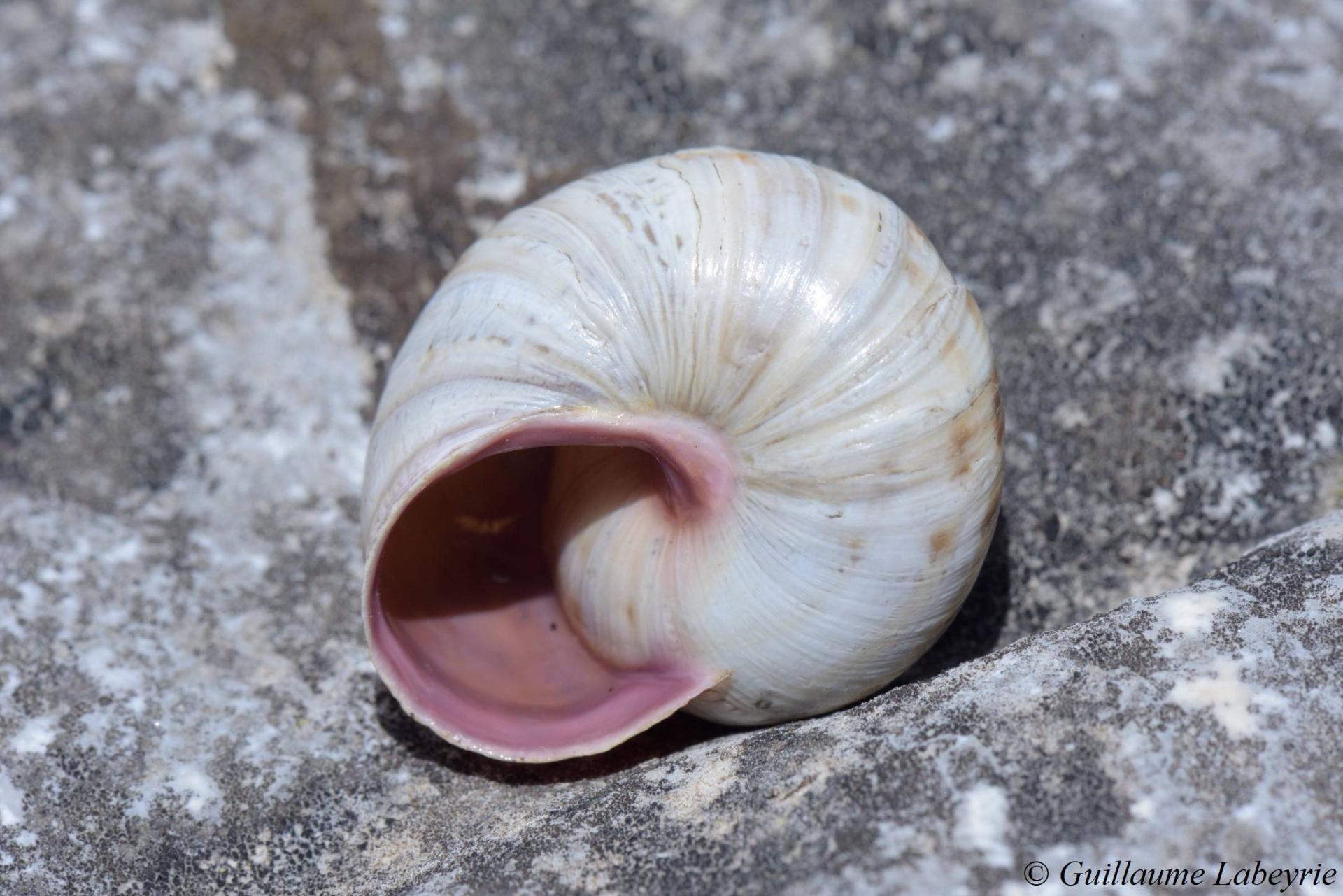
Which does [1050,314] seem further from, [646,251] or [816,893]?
[816,893]

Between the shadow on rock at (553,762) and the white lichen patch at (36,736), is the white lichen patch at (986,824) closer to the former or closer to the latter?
the shadow on rock at (553,762)

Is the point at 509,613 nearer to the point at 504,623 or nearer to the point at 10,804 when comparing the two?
the point at 504,623

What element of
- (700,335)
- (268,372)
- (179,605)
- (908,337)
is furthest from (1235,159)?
(179,605)

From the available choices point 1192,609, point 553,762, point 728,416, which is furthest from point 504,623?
point 1192,609

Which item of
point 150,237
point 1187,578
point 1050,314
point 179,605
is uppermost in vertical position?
point 1050,314

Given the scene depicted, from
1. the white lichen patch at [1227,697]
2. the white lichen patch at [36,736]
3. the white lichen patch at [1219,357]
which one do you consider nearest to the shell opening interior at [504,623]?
the white lichen patch at [36,736]
